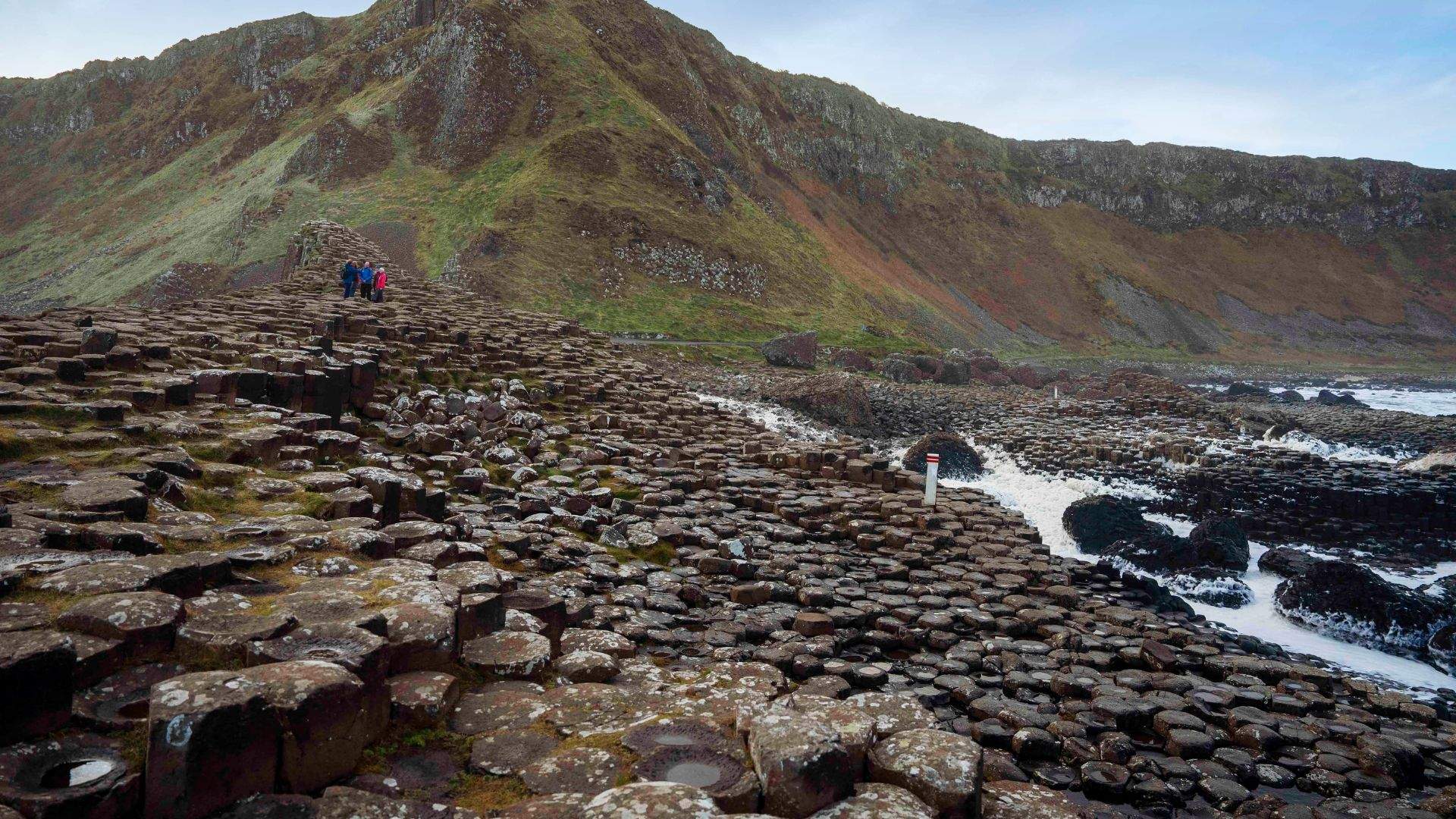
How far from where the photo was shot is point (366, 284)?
22.6m

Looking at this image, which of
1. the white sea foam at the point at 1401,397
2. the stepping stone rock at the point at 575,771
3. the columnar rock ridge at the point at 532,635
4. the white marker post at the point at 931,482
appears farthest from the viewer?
the white sea foam at the point at 1401,397

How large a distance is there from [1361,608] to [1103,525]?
15.2ft

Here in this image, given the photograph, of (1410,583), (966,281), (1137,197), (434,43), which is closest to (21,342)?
(1410,583)

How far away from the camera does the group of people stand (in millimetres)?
22391

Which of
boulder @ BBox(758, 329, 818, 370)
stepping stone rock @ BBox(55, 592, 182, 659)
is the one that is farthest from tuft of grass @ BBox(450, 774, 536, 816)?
boulder @ BBox(758, 329, 818, 370)

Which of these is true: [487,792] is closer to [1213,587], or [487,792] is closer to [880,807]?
[880,807]

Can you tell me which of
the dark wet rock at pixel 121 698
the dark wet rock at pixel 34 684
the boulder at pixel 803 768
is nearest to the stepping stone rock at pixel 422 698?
the dark wet rock at pixel 121 698

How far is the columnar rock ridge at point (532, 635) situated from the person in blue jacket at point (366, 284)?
735 centimetres

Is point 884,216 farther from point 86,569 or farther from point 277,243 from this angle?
point 86,569

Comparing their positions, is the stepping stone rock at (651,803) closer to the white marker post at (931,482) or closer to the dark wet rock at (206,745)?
the dark wet rock at (206,745)

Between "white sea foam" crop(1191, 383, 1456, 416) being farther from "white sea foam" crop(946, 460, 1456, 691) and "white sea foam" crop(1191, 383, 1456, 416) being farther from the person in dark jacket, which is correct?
the person in dark jacket

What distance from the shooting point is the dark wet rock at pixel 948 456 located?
21094 mm

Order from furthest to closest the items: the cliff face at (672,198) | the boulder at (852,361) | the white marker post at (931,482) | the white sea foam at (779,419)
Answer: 1. the cliff face at (672,198)
2. the boulder at (852,361)
3. the white sea foam at (779,419)
4. the white marker post at (931,482)

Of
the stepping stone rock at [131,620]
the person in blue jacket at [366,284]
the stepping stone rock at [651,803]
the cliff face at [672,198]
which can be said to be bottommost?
the stepping stone rock at [651,803]
